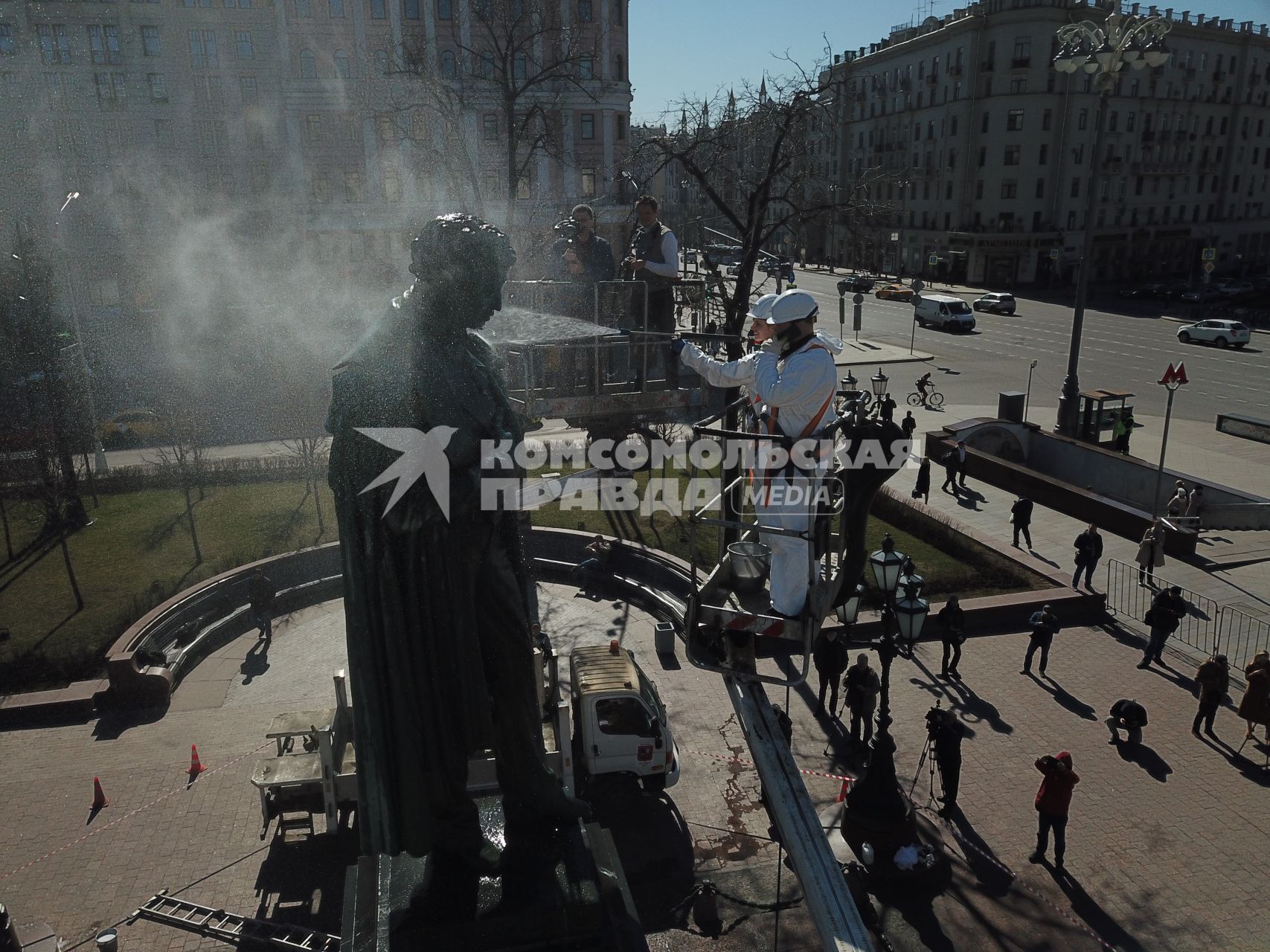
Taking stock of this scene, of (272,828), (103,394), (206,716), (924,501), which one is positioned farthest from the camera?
(103,394)

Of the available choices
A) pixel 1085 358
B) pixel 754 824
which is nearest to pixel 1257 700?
pixel 754 824

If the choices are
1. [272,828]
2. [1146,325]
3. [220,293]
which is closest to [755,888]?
[272,828]

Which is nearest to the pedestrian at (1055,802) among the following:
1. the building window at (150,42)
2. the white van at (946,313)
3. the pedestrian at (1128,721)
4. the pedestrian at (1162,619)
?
the pedestrian at (1128,721)

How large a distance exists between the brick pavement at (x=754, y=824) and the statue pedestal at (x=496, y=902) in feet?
16.4

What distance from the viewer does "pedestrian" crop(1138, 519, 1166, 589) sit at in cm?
1480

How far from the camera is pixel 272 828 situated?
30.7 ft

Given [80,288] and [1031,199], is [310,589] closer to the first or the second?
[80,288]

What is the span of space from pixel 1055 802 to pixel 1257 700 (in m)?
3.77

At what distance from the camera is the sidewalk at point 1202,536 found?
15133mm

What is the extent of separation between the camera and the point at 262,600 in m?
13.8

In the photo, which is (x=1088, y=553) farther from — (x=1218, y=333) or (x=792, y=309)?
(x=1218, y=333)

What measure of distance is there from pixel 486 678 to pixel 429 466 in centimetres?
A: 89

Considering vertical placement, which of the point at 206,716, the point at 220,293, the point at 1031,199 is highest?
the point at 1031,199

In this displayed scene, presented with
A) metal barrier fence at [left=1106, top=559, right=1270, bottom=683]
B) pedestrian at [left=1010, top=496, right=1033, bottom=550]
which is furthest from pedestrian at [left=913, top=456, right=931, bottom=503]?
metal barrier fence at [left=1106, top=559, right=1270, bottom=683]
